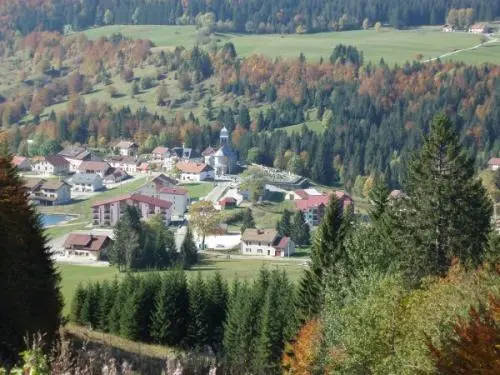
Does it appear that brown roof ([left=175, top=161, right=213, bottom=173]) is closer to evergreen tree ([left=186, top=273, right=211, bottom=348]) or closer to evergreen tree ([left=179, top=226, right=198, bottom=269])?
evergreen tree ([left=179, top=226, right=198, bottom=269])

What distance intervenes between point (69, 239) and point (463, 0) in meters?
113

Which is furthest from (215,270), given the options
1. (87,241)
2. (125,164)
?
(125,164)

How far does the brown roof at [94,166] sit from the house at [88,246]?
25148 millimetres

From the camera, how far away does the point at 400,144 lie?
90312mm

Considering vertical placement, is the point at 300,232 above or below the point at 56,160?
above

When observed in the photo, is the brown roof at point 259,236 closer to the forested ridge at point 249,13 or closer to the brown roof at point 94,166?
the brown roof at point 94,166

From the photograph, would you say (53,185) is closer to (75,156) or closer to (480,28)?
(75,156)

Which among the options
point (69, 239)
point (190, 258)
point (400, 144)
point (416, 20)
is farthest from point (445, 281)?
point (416, 20)

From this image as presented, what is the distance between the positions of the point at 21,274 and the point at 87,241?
34.9m

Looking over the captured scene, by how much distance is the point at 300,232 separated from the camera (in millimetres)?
56000


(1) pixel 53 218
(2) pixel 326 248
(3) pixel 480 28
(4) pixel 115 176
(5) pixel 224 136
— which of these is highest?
(2) pixel 326 248

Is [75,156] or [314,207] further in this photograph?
[75,156]

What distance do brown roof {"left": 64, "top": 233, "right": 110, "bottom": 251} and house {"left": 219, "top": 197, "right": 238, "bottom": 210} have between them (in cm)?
1376

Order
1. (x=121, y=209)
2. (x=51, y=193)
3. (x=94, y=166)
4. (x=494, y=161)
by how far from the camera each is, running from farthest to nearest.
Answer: (x=494, y=161)
(x=94, y=166)
(x=51, y=193)
(x=121, y=209)
